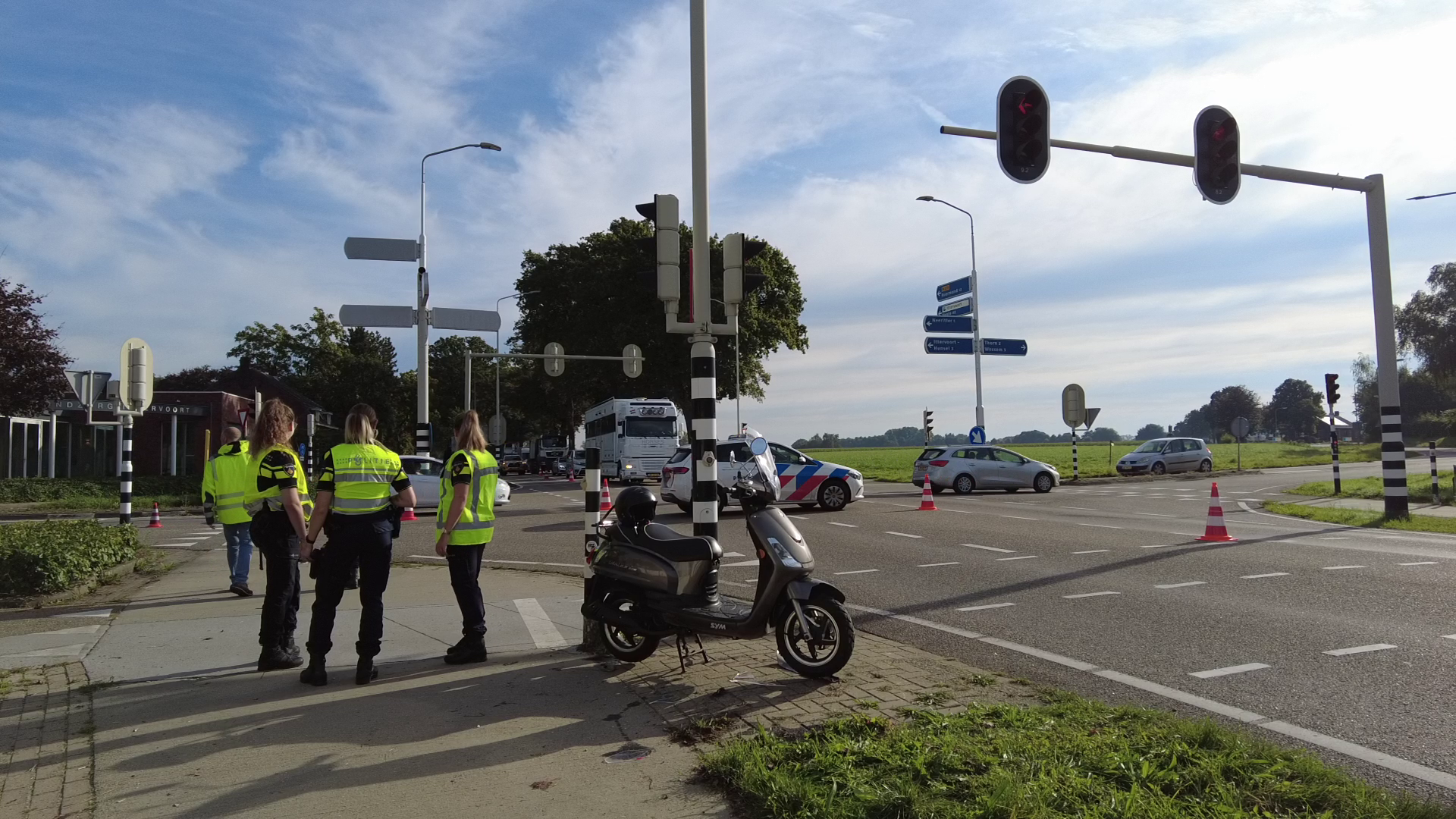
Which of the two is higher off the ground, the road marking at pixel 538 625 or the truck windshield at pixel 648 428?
the truck windshield at pixel 648 428

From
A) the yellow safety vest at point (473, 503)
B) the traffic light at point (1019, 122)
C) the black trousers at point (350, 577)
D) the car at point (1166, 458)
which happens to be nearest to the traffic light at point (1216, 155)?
the traffic light at point (1019, 122)

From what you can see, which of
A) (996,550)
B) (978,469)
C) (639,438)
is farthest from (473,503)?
(639,438)

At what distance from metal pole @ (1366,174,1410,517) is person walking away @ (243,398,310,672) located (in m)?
16.9

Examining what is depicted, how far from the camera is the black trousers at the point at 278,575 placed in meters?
6.14

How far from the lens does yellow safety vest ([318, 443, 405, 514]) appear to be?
5.73 metres

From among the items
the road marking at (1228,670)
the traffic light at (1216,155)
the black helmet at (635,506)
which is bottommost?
the road marking at (1228,670)

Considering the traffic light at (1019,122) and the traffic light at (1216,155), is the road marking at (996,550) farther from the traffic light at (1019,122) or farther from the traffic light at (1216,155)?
the traffic light at (1216,155)

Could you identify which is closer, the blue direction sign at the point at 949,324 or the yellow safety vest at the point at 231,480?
the yellow safety vest at the point at 231,480

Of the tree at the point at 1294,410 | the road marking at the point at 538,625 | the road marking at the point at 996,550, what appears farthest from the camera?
the tree at the point at 1294,410

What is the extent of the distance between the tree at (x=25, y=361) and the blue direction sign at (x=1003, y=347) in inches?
1106

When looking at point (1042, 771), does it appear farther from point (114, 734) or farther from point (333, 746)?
point (114, 734)

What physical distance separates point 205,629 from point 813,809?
6032 mm

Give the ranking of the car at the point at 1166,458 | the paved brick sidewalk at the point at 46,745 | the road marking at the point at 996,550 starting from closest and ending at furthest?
1. the paved brick sidewalk at the point at 46,745
2. the road marking at the point at 996,550
3. the car at the point at 1166,458

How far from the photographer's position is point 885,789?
3.48 meters
